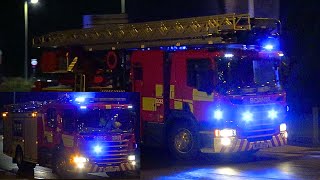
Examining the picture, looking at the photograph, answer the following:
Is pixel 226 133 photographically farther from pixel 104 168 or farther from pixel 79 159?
pixel 79 159

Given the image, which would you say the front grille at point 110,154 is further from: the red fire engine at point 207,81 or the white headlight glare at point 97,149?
the red fire engine at point 207,81

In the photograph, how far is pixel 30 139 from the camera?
47.1 ft

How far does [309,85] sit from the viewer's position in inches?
1075

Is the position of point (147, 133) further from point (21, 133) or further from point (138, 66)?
point (21, 133)

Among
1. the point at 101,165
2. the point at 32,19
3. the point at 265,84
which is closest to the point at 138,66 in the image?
the point at 265,84

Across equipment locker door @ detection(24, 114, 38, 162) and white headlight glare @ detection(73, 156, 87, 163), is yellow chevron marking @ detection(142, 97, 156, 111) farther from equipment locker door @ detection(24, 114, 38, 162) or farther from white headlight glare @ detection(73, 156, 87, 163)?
white headlight glare @ detection(73, 156, 87, 163)

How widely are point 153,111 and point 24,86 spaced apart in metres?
18.3

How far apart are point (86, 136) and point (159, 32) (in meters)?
5.09

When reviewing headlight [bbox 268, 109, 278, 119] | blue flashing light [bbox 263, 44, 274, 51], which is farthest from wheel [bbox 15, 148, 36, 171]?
blue flashing light [bbox 263, 44, 274, 51]

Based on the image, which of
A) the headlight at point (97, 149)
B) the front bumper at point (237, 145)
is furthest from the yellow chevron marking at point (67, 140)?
the front bumper at point (237, 145)

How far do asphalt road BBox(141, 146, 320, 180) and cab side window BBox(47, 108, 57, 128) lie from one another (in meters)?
2.35

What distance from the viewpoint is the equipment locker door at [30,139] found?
14.1 metres

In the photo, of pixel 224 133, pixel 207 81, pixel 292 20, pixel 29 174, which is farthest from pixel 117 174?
pixel 292 20

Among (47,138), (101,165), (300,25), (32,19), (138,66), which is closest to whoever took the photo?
(101,165)
